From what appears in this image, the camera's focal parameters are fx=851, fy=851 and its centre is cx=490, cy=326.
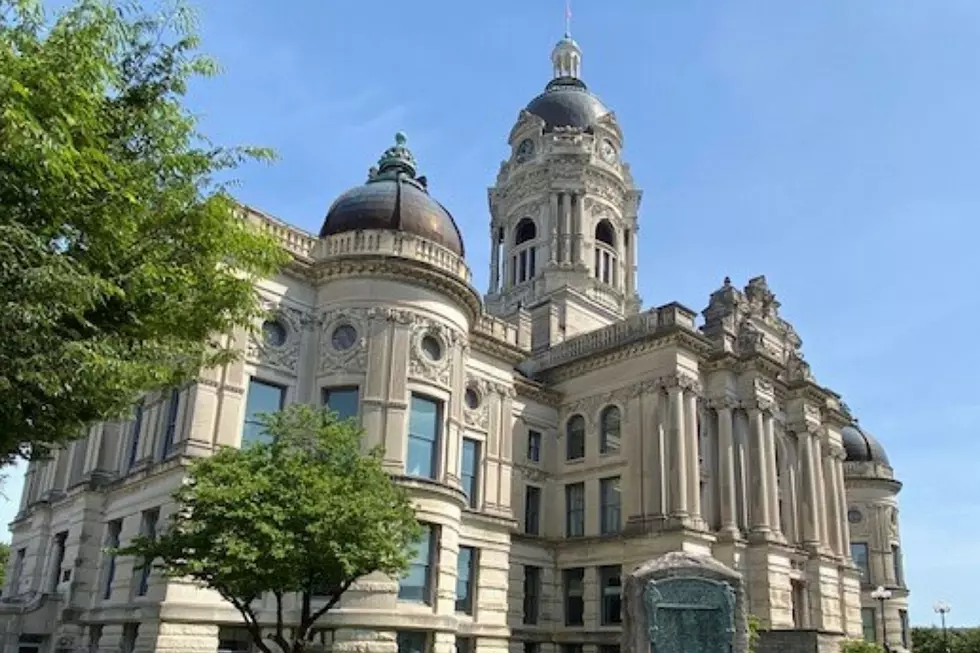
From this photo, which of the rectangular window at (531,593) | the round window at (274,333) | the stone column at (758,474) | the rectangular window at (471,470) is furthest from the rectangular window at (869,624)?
the round window at (274,333)

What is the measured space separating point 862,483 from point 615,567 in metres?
29.5

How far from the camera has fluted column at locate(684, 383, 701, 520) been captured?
1404 inches

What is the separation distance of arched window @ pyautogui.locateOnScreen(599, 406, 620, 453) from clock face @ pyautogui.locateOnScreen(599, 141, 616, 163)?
75.1 ft

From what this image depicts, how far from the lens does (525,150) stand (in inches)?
2287

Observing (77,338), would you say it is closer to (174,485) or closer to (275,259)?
(275,259)

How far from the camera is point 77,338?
35.8 feet

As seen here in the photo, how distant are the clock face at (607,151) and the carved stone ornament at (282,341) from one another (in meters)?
31.2

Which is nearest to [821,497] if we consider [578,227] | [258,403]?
[578,227]

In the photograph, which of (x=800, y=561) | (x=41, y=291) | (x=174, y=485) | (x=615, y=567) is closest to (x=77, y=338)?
(x=41, y=291)

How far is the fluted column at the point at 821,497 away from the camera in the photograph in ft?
141

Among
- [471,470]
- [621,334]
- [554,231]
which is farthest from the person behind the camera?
[554,231]

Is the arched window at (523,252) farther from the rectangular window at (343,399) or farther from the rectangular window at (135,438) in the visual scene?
the rectangular window at (135,438)

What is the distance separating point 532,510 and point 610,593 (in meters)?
5.30

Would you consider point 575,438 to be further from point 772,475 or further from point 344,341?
point 344,341
